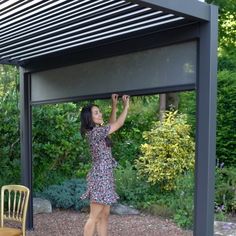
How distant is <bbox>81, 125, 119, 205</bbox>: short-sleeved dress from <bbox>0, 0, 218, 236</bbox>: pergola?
0.50 meters

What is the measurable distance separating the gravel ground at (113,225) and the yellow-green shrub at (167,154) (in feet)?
2.95

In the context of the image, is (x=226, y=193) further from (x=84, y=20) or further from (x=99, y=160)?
(x=84, y=20)

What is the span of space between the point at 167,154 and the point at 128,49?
3953 millimetres

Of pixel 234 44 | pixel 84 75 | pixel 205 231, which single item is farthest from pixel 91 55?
pixel 234 44

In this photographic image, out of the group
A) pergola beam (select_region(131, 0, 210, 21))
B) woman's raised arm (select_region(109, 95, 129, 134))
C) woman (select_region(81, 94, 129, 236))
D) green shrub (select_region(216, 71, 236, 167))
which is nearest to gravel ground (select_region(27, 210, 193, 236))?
woman (select_region(81, 94, 129, 236))

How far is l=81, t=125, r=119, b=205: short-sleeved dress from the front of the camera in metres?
4.39

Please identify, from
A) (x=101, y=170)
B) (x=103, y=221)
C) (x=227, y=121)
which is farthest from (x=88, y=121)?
(x=227, y=121)

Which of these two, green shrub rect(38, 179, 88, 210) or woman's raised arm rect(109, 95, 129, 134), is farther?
green shrub rect(38, 179, 88, 210)

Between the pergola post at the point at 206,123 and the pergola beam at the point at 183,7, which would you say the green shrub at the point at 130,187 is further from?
the pergola beam at the point at 183,7

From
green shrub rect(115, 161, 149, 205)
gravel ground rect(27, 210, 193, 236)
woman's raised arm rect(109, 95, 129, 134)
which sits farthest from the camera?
green shrub rect(115, 161, 149, 205)

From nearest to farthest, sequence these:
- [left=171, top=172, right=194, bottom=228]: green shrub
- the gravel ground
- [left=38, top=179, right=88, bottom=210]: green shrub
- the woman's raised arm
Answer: the woman's raised arm
the gravel ground
[left=171, top=172, right=194, bottom=228]: green shrub
[left=38, top=179, right=88, bottom=210]: green shrub

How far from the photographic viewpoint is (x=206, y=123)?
348 centimetres

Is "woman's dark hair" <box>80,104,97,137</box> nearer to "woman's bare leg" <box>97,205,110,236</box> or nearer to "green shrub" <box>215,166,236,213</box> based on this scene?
"woman's bare leg" <box>97,205,110,236</box>

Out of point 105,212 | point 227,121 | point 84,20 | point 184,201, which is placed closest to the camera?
point 84,20
